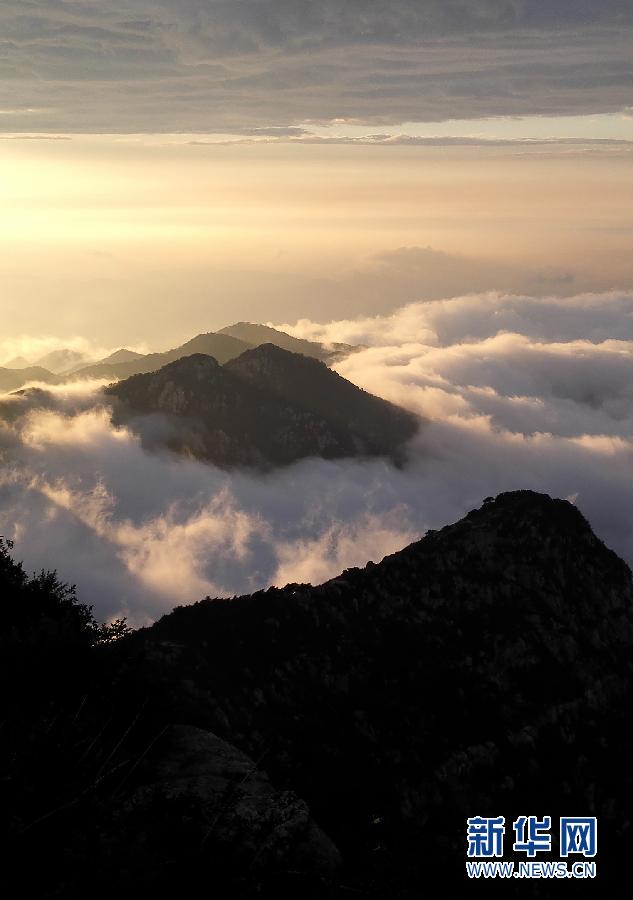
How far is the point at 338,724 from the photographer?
74438 mm

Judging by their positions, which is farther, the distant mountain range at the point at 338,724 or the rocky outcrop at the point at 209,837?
the distant mountain range at the point at 338,724

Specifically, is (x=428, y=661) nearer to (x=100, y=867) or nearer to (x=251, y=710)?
(x=251, y=710)

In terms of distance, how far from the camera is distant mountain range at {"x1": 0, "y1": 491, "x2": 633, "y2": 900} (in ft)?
62.6

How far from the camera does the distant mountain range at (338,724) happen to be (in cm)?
1909

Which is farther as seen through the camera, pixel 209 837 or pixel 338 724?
pixel 338 724

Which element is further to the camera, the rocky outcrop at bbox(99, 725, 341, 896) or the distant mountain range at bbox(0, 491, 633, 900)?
the distant mountain range at bbox(0, 491, 633, 900)

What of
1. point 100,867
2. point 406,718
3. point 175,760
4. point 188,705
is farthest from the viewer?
point 406,718

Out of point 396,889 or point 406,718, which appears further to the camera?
point 406,718

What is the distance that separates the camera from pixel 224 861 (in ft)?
60.2

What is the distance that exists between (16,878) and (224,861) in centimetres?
507

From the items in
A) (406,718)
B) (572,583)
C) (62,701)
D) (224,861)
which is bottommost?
(406,718)

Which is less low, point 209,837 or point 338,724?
point 209,837

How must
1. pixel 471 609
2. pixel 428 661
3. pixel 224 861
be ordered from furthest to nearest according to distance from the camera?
pixel 471 609 → pixel 428 661 → pixel 224 861

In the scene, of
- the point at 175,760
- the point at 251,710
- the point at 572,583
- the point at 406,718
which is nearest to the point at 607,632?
the point at 572,583
